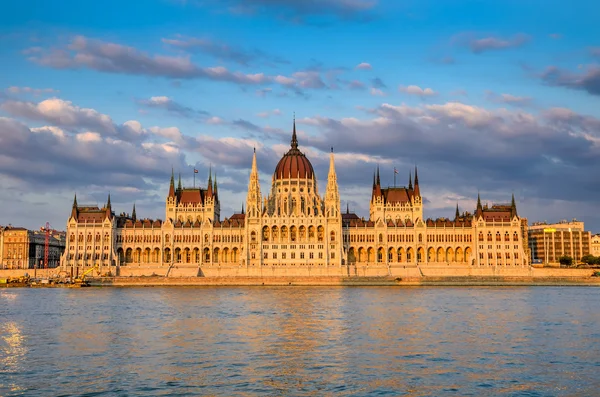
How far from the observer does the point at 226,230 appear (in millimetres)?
132000

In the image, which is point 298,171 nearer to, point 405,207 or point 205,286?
point 405,207

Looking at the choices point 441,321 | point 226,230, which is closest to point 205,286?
point 226,230

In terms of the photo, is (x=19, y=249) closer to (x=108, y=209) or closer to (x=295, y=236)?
(x=108, y=209)

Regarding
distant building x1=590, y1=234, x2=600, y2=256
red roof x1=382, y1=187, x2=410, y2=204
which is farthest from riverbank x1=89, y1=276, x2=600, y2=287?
distant building x1=590, y1=234, x2=600, y2=256

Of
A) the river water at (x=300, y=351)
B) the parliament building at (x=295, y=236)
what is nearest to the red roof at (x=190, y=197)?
the parliament building at (x=295, y=236)

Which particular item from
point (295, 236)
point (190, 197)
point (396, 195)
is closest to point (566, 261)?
point (396, 195)

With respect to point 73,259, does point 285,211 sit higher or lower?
higher

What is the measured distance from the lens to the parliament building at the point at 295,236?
127188 mm

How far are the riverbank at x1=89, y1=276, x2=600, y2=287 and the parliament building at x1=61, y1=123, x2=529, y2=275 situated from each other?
12736 mm

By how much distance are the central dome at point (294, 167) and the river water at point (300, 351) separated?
246 feet

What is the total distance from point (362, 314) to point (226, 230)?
7876 centimetres

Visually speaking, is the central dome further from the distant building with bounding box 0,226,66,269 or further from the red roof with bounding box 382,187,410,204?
the distant building with bounding box 0,226,66,269

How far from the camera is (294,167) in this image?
137250 millimetres

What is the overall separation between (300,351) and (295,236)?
92695 millimetres
